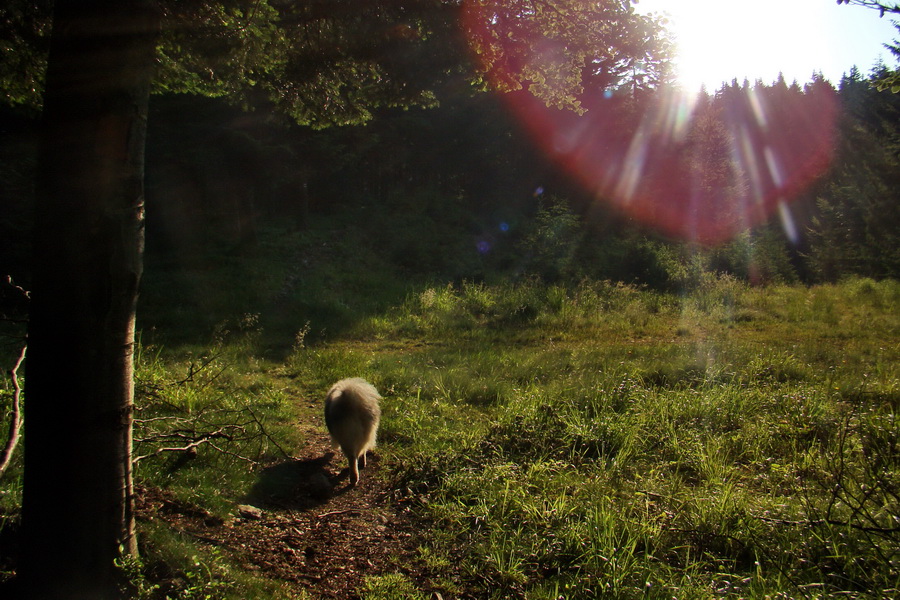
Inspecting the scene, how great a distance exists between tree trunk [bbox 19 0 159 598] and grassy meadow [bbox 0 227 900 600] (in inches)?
15.7

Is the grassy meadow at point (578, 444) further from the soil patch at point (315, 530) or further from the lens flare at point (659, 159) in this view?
the lens flare at point (659, 159)

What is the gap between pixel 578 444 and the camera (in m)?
5.42

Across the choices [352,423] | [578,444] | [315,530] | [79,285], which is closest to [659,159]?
[578,444]

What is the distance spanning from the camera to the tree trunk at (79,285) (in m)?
2.40

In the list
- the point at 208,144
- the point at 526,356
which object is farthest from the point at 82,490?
the point at 208,144

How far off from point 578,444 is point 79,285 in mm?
4504

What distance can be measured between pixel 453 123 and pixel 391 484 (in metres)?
26.5

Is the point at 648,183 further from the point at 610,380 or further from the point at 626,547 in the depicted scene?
the point at 626,547

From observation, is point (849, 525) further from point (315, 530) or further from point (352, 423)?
point (352, 423)

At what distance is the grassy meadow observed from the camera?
3199mm

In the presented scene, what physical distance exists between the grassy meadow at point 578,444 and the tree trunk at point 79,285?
398 millimetres

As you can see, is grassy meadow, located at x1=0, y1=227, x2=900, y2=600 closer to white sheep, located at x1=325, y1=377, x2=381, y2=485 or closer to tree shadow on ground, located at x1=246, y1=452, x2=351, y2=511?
tree shadow on ground, located at x1=246, y1=452, x2=351, y2=511

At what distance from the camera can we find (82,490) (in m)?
2.49

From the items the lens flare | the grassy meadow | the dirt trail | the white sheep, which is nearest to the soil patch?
the dirt trail
